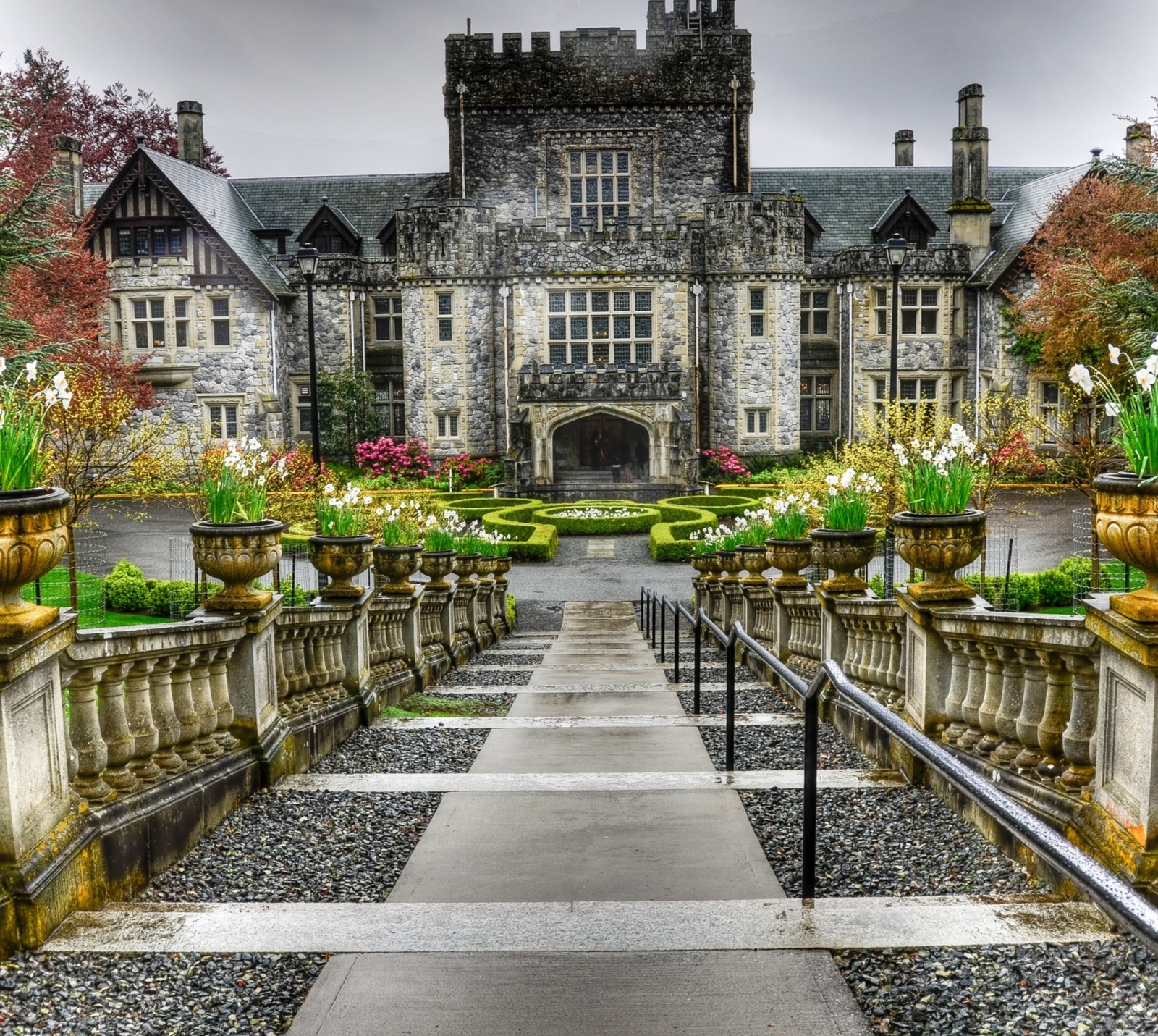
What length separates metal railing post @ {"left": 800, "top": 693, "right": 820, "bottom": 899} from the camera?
443 centimetres

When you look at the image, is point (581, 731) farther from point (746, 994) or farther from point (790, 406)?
point (790, 406)

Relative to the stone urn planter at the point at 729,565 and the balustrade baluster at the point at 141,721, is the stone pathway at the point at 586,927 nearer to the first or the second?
the balustrade baluster at the point at 141,721

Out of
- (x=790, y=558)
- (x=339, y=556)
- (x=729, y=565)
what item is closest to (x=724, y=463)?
(x=729, y=565)

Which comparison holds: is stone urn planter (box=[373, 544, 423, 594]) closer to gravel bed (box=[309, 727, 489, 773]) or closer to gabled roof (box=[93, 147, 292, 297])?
gravel bed (box=[309, 727, 489, 773])

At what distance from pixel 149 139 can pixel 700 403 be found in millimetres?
28061

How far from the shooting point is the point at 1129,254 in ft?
82.7

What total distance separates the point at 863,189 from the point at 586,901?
4244 cm

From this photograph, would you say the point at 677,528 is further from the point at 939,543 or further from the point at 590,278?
the point at 939,543

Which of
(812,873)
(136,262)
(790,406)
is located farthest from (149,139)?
(812,873)

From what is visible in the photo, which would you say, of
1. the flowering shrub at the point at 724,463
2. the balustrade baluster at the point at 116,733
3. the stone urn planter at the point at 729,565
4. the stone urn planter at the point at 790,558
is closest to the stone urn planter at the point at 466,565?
the stone urn planter at the point at 729,565

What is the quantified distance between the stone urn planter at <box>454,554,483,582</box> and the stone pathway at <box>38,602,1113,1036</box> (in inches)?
376

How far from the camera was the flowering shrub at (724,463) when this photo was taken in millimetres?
36875

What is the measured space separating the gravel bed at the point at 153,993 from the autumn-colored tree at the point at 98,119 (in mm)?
43406

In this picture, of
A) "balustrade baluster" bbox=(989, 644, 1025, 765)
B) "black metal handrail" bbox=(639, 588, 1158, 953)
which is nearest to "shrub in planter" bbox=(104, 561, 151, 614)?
"black metal handrail" bbox=(639, 588, 1158, 953)
